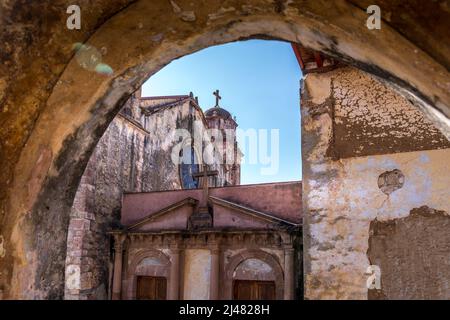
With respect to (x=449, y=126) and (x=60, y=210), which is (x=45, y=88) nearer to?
(x=60, y=210)

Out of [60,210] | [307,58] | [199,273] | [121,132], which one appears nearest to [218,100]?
[121,132]

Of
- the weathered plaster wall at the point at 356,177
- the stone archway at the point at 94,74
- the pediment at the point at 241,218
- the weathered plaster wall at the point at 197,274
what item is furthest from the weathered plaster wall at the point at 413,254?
the weathered plaster wall at the point at 197,274

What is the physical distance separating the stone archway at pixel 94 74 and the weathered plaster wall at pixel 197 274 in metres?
8.98

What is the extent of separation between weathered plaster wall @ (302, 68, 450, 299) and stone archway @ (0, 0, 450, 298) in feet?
14.1

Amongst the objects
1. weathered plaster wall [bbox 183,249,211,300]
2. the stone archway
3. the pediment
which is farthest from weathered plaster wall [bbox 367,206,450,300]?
weathered plaster wall [bbox 183,249,211,300]

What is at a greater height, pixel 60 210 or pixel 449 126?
pixel 449 126

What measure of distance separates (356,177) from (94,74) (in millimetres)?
4958

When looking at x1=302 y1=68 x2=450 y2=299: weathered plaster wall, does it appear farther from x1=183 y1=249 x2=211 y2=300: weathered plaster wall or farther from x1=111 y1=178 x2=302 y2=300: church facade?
x1=183 y1=249 x2=211 y2=300: weathered plaster wall

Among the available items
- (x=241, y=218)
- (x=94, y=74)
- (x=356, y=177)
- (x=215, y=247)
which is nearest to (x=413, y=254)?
(x=356, y=177)

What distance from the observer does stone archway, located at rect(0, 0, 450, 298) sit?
1.87m

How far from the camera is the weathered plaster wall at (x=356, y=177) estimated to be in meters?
5.93

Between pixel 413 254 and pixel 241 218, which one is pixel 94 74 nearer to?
pixel 413 254
